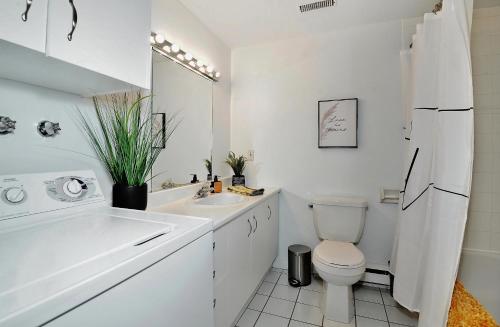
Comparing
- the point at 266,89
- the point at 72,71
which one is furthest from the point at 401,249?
the point at 72,71

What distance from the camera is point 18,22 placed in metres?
0.67

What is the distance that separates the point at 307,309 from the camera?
72.8 inches

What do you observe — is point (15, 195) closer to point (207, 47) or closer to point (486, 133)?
point (207, 47)

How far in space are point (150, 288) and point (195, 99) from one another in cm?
171

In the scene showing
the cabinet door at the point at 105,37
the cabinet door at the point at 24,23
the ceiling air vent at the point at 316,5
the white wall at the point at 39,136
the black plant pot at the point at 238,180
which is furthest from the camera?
the black plant pot at the point at 238,180

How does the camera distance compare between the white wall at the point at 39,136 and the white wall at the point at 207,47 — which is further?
the white wall at the point at 207,47

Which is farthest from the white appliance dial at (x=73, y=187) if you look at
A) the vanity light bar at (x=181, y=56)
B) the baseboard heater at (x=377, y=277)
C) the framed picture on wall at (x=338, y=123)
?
the baseboard heater at (x=377, y=277)

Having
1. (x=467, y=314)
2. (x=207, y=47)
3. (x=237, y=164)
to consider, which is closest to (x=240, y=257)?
(x=237, y=164)

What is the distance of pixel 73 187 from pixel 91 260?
2.08 ft

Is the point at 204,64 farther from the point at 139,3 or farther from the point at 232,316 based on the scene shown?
the point at 232,316

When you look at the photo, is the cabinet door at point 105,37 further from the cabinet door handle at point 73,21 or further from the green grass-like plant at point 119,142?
the green grass-like plant at point 119,142

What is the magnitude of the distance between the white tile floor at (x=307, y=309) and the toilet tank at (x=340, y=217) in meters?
0.48

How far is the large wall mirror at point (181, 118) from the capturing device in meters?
→ 1.69

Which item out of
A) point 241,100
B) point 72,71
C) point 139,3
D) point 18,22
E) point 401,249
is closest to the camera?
point 18,22
